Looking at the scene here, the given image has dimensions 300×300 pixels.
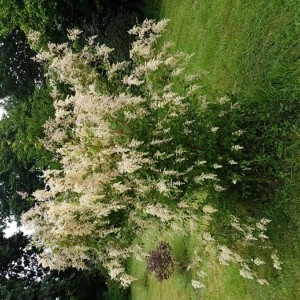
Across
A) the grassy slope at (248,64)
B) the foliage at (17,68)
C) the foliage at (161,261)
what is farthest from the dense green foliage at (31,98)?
the foliage at (161,261)

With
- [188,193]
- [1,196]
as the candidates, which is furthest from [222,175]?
[1,196]

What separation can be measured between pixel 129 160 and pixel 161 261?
700cm

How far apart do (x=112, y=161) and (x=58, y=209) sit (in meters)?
0.80

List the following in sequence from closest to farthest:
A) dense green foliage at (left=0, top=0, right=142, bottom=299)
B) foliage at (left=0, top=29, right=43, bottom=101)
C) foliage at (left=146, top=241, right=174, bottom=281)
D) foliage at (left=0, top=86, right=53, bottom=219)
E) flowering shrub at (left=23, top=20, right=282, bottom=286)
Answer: flowering shrub at (left=23, top=20, right=282, bottom=286), foliage at (left=146, top=241, right=174, bottom=281), foliage at (left=0, top=86, right=53, bottom=219), dense green foliage at (left=0, top=0, right=142, bottom=299), foliage at (left=0, top=29, right=43, bottom=101)

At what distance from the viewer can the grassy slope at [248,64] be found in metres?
5.27

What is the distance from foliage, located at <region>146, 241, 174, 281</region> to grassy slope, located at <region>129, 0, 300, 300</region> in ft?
0.73

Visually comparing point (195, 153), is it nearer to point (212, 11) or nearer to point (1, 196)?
point (212, 11)

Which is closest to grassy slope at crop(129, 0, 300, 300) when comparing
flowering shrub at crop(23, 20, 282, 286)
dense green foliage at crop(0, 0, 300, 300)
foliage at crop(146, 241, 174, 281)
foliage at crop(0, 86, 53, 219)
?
dense green foliage at crop(0, 0, 300, 300)

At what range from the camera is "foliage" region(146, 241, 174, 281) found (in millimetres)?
10406

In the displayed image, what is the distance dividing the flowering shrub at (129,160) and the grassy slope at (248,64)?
0.66 m

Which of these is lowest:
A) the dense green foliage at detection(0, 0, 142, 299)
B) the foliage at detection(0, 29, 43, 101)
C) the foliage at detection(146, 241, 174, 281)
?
the foliage at detection(146, 241, 174, 281)

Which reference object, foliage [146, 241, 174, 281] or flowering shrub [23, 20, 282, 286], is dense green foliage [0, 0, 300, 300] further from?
foliage [146, 241, 174, 281]

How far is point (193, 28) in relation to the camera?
998cm

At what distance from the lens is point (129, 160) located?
435cm
